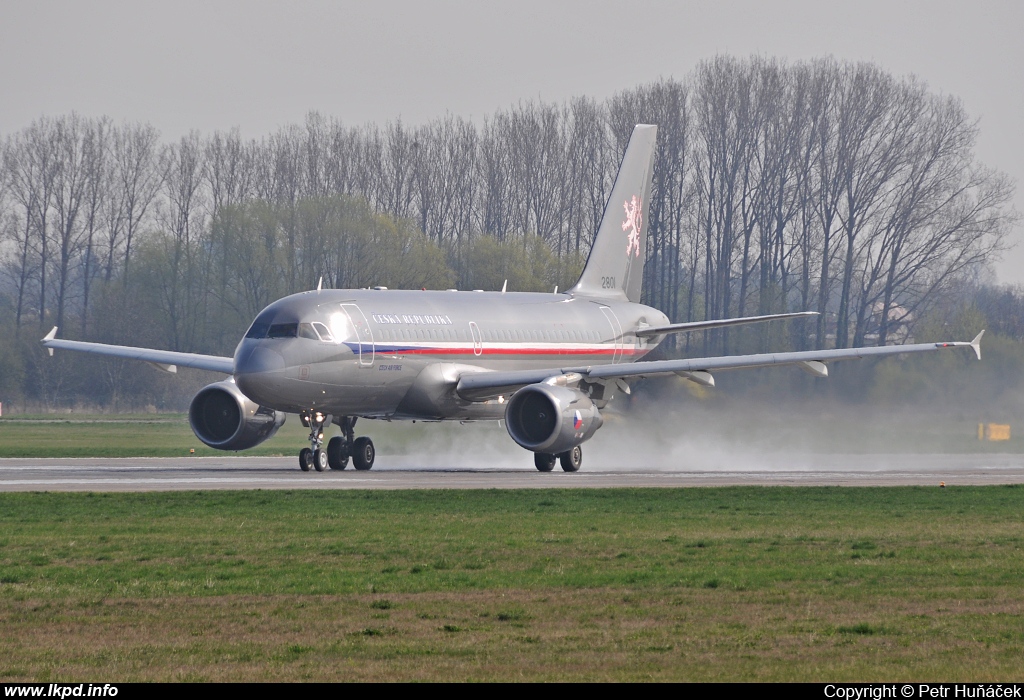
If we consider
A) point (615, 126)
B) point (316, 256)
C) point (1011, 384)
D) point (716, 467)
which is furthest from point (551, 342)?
point (615, 126)

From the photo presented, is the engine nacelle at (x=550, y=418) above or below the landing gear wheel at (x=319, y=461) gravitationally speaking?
above

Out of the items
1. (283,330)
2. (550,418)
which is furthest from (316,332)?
(550,418)

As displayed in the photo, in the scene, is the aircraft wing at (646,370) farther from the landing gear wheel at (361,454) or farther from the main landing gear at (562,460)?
the landing gear wheel at (361,454)

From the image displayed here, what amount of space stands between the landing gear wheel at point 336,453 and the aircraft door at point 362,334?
2843 mm

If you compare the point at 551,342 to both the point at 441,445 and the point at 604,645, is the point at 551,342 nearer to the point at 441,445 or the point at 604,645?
the point at 441,445

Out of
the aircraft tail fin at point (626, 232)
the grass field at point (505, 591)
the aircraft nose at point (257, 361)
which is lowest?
the grass field at point (505, 591)

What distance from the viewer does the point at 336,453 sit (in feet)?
120

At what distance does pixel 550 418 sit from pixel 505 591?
20050mm

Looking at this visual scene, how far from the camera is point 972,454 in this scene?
47.5 m

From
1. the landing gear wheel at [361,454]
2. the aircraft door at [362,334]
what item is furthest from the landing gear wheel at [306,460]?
the aircraft door at [362,334]

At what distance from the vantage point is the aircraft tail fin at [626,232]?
152 feet

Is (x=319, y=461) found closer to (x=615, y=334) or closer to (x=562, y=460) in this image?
(x=562, y=460)

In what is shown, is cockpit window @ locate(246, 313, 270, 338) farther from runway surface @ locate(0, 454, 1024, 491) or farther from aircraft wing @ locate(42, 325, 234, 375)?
aircraft wing @ locate(42, 325, 234, 375)

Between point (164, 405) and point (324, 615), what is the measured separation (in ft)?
240
